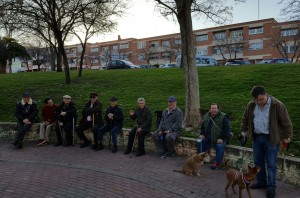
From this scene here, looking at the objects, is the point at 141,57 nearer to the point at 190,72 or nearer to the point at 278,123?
the point at 190,72

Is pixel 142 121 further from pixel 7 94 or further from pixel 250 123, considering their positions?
pixel 7 94

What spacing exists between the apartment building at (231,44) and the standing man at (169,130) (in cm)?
4134

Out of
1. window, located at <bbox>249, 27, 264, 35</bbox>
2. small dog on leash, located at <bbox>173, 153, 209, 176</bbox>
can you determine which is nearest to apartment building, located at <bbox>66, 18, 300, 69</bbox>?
window, located at <bbox>249, 27, 264, 35</bbox>

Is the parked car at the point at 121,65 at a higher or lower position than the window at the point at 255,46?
lower

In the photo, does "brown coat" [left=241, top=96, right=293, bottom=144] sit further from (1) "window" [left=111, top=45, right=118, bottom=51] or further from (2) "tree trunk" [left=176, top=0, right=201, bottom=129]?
(1) "window" [left=111, top=45, right=118, bottom=51]

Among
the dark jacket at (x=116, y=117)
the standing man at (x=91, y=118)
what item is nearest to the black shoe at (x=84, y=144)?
the standing man at (x=91, y=118)

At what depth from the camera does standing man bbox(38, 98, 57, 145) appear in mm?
10641

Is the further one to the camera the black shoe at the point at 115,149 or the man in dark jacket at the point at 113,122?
the man in dark jacket at the point at 113,122

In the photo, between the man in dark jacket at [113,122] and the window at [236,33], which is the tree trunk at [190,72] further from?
the window at [236,33]

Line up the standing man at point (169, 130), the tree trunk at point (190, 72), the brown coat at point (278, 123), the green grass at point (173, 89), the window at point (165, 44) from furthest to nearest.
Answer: the window at point (165, 44)
the green grass at point (173, 89)
the tree trunk at point (190, 72)
the standing man at point (169, 130)
the brown coat at point (278, 123)

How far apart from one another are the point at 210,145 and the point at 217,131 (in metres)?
0.47

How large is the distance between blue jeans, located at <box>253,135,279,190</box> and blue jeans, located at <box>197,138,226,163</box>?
1.23m

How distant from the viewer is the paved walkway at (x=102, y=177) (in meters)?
6.32

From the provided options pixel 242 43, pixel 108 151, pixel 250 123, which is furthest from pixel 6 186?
pixel 242 43
